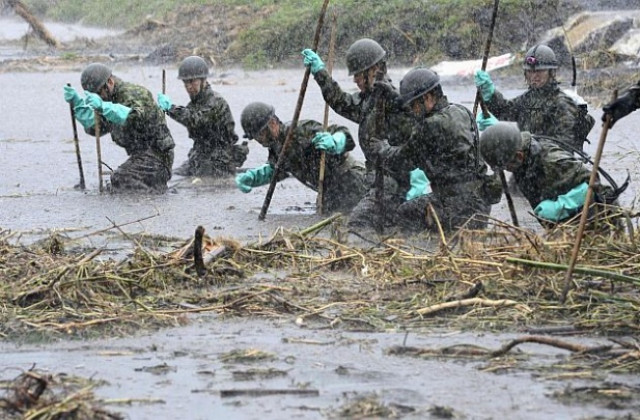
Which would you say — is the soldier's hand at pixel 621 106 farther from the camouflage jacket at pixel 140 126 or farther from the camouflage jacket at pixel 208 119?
the camouflage jacket at pixel 208 119

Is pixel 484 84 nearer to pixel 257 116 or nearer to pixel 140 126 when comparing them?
pixel 257 116

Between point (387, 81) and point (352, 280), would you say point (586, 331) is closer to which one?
point (352, 280)

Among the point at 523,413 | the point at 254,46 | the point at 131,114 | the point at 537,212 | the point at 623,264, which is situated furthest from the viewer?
the point at 254,46

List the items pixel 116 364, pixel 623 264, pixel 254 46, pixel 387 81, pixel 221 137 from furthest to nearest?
pixel 254 46
pixel 221 137
pixel 387 81
pixel 623 264
pixel 116 364

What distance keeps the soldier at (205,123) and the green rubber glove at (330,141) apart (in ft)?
8.61

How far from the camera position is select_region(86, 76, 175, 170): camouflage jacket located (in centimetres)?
1177

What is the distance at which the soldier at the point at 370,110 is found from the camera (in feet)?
31.6

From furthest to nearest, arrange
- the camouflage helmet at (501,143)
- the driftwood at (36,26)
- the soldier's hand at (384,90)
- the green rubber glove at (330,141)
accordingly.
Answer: the driftwood at (36,26) < the green rubber glove at (330,141) < the soldier's hand at (384,90) < the camouflage helmet at (501,143)

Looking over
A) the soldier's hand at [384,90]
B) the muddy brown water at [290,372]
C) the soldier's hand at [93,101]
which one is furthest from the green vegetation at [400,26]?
the muddy brown water at [290,372]

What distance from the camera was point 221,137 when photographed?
1274 centimetres

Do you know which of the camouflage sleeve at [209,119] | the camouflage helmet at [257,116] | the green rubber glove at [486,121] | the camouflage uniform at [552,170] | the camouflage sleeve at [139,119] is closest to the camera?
the camouflage uniform at [552,170]

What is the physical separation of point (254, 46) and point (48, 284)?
842 inches

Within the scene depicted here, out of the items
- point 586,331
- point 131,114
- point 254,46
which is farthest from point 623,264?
point 254,46

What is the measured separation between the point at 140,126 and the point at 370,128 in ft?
9.87
